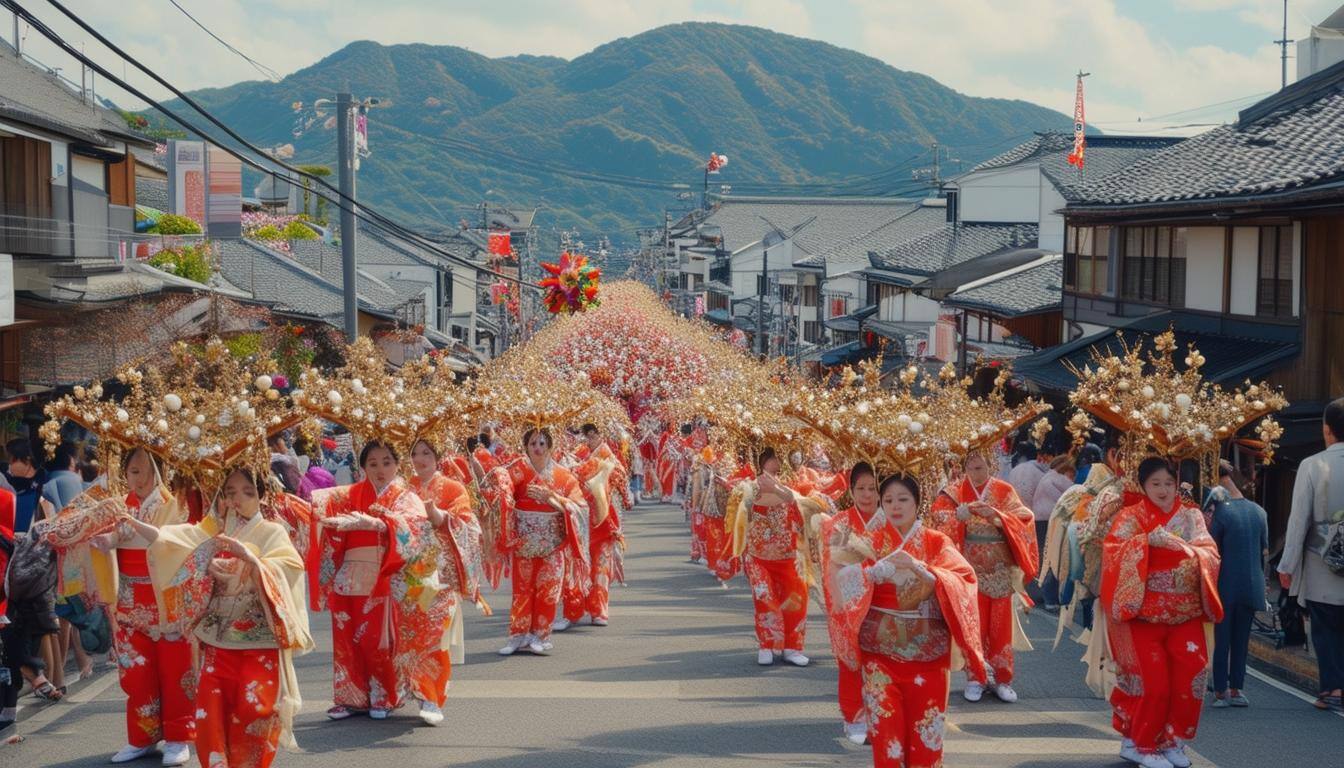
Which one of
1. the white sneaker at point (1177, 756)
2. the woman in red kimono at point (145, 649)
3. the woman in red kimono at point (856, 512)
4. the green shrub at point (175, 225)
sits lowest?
the white sneaker at point (1177, 756)

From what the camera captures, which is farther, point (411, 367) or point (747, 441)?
point (747, 441)

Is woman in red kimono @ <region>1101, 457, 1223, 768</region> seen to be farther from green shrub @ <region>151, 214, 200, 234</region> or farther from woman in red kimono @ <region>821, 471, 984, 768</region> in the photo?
green shrub @ <region>151, 214, 200, 234</region>

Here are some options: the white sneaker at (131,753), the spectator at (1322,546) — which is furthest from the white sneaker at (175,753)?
the spectator at (1322,546)

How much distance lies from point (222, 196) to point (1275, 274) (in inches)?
708

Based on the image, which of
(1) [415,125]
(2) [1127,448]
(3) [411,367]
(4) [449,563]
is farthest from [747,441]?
(1) [415,125]

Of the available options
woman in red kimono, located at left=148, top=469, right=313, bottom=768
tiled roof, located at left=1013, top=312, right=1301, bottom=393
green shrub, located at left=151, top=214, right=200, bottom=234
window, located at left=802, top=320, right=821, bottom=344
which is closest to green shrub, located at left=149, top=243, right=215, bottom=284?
green shrub, located at left=151, top=214, right=200, bottom=234

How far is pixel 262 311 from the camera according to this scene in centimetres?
2447

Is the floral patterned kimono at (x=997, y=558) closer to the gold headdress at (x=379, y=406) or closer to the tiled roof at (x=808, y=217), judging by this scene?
the gold headdress at (x=379, y=406)

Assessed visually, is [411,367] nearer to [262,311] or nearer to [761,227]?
[262,311]

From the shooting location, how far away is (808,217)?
238 feet

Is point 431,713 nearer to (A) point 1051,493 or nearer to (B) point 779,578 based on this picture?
(B) point 779,578

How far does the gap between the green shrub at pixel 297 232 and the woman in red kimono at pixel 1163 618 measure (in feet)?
127

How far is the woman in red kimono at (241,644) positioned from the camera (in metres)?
7.54

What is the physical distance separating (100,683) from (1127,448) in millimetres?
7387
